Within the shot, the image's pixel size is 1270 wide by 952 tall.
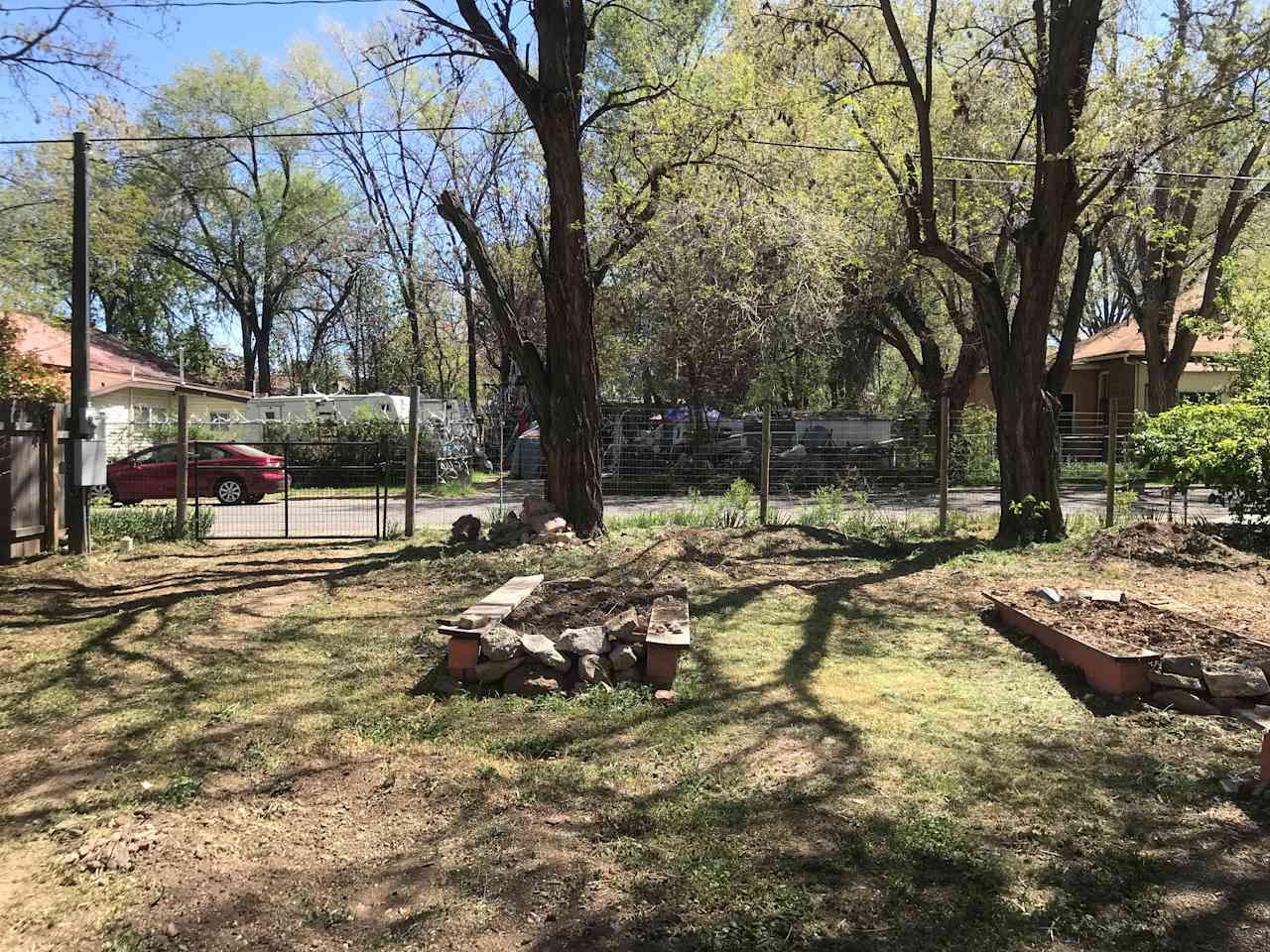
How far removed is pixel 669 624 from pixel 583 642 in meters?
0.59

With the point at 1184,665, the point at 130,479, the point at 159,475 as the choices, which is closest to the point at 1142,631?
the point at 1184,665

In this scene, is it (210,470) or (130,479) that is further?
(210,470)

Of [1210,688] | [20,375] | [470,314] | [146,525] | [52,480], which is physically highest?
[470,314]

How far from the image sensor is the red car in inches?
639

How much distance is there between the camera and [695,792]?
12.4 feet

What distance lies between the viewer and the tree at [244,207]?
32219 millimetres

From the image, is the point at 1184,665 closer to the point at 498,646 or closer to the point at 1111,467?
the point at 498,646

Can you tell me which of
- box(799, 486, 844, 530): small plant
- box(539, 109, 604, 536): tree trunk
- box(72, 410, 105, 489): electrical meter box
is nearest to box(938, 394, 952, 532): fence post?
box(799, 486, 844, 530): small plant

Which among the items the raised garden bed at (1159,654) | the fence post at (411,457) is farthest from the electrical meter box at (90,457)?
the raised garden bed at (1159,654)

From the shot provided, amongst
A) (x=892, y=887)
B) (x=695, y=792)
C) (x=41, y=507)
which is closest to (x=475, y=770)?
(x=695, y=792)

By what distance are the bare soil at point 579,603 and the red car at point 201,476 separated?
10590 millimetres

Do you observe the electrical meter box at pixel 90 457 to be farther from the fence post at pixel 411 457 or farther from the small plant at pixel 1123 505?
the small plant at pixel 1123 505

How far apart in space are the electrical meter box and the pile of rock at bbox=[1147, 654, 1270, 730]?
10373 millimetres

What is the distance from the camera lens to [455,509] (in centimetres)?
1653
